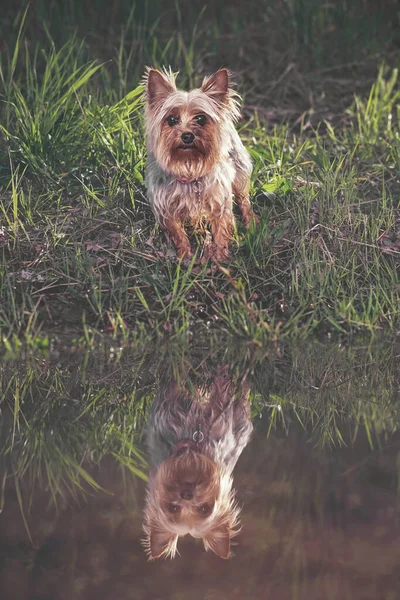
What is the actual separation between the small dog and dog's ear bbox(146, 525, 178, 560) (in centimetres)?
299

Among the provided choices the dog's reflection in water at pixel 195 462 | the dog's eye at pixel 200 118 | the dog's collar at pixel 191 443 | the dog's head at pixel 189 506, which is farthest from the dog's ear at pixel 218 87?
the dog's head at pixel 189 506

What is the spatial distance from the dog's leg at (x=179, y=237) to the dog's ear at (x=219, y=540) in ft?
9.85

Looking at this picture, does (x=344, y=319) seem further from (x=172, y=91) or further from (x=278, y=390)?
(x=172, y=91)

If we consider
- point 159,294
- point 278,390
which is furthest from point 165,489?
point 159,294

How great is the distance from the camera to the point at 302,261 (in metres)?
6.38

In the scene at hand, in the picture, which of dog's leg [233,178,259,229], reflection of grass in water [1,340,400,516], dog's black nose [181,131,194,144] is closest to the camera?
reflection of grass in water [1,340,400,516]

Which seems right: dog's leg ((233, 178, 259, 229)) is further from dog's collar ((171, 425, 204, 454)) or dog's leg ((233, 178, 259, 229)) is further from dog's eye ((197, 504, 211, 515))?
dog's eye ((197, 504, 211, 515))

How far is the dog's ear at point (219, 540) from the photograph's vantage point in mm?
3357

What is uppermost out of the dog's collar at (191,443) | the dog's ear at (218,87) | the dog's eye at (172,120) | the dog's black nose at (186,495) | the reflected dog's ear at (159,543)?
the dog's ear at (218,87)

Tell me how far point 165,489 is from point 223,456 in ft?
1.30

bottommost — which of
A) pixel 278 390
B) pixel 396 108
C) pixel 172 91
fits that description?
pixel 396 108

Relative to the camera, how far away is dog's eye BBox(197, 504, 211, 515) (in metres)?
3.64

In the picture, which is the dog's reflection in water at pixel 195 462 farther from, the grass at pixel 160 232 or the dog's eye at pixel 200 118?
the dog's eye at pixel 200 118

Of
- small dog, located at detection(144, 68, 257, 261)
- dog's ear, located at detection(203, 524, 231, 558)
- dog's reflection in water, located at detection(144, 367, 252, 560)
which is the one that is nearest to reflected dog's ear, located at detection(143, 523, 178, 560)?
dog's reflection in water, located at detection(144, 367, 252, 560)
